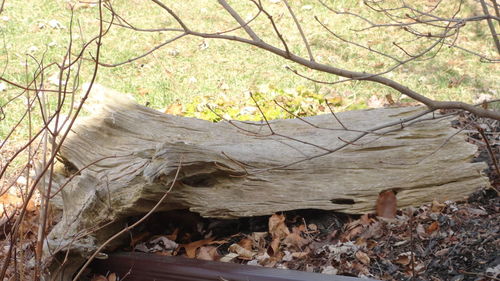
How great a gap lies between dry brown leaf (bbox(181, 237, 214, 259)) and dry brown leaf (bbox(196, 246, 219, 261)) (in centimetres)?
3

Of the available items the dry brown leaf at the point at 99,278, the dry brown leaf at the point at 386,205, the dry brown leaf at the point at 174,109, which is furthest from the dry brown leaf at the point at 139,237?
the dry brown leaf at the point at 174,109

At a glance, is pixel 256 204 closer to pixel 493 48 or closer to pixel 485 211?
pixel 485 211

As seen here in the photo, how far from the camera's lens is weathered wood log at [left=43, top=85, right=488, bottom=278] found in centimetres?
362

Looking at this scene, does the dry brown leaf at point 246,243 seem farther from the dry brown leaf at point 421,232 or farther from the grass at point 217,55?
the grass at point 217,55

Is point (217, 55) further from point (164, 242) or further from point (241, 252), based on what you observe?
point (241, 252)

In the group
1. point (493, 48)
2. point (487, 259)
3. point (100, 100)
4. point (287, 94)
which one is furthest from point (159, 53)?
point (487, 259)

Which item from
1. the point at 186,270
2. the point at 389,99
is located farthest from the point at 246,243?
the point at 389,99

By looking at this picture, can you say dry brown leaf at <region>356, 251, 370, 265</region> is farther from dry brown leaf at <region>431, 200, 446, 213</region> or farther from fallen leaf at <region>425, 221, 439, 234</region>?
dry brown leaf at <region>431, 200, 446, 213</region>

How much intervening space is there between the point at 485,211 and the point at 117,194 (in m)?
2.06

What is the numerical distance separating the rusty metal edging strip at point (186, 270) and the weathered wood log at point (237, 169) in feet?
0.58

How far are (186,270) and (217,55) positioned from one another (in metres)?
4.26

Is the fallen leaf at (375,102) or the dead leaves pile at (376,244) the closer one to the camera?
the dead leaves pile at (376,244)

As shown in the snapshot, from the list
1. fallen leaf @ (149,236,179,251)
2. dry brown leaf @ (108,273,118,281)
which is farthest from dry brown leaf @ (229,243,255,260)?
dry brown leaf @ (108,273,118,281)

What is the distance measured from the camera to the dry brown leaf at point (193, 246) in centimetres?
379
